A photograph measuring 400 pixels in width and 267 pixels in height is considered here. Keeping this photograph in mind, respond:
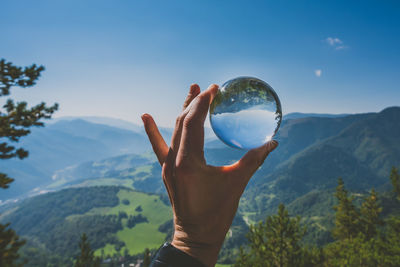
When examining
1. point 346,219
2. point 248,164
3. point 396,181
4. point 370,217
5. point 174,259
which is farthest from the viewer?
point 370,217

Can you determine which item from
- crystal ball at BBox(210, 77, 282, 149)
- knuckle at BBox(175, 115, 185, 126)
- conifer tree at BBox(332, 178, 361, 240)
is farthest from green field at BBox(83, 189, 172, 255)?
knuckle at BBox(175, 115, 185, 126)

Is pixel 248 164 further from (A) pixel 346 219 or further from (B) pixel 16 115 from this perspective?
(A) pixel 346 219

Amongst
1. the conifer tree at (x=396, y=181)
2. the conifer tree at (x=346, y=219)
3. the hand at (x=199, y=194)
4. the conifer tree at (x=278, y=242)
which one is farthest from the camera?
the conifer tree at (x=346, y=219)

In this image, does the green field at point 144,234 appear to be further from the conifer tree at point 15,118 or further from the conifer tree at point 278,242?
the conifer tree at point 15,118

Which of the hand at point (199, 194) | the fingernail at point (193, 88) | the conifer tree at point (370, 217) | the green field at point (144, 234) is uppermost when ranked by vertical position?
the fingernail at point (193, 88)

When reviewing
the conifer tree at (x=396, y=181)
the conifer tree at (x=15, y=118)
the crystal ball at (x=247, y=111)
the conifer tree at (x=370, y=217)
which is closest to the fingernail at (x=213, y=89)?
the crystal ball at (x=247, y=111)

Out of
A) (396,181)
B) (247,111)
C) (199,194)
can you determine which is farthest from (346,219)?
(199,194)

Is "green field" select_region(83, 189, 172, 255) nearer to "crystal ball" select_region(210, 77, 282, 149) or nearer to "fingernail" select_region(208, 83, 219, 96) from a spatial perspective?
"crystal ball" select_region(210, 77, 282, 149)
